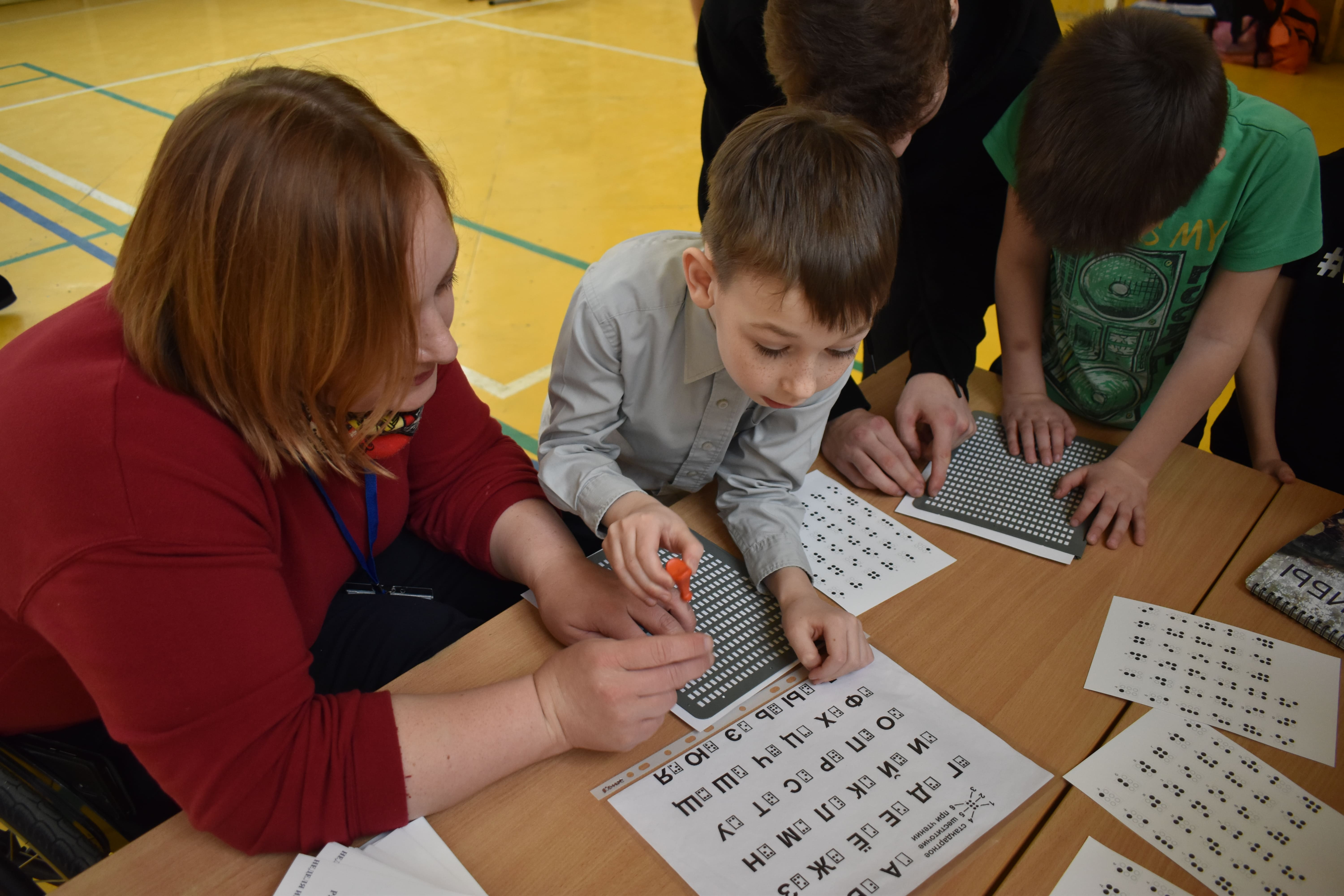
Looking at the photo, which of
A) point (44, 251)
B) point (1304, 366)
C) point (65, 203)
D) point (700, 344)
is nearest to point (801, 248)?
point (700, 344)

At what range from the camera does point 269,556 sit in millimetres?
829

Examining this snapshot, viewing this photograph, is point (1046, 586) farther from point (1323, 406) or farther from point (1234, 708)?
point (1323, 406)

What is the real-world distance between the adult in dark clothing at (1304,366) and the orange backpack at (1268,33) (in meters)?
4.88

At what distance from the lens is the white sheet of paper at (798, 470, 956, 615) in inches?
42.9

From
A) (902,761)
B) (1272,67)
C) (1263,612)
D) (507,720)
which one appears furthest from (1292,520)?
(1272,67)

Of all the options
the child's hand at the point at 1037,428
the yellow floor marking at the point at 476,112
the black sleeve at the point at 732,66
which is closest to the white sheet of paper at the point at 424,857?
the child's hand at the point at 1037,428

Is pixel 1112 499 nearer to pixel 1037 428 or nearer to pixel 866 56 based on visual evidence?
pixel 1037 428

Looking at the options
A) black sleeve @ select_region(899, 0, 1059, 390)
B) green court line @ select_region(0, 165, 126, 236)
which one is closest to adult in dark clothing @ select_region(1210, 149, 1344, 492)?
black sleeve @ select_region(899, 0, 1059, 390)

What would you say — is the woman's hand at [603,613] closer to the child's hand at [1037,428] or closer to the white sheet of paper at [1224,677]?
the white sheet of paper at [1224,677]

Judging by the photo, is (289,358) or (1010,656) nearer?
(289,358)

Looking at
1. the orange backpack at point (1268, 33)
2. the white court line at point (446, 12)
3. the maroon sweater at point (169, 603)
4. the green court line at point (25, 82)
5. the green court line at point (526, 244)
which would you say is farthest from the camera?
the white court line at point (446, 12)

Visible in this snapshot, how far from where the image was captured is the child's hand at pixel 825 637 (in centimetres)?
96

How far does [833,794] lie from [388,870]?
1.29 ft

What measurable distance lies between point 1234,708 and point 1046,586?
23cm
